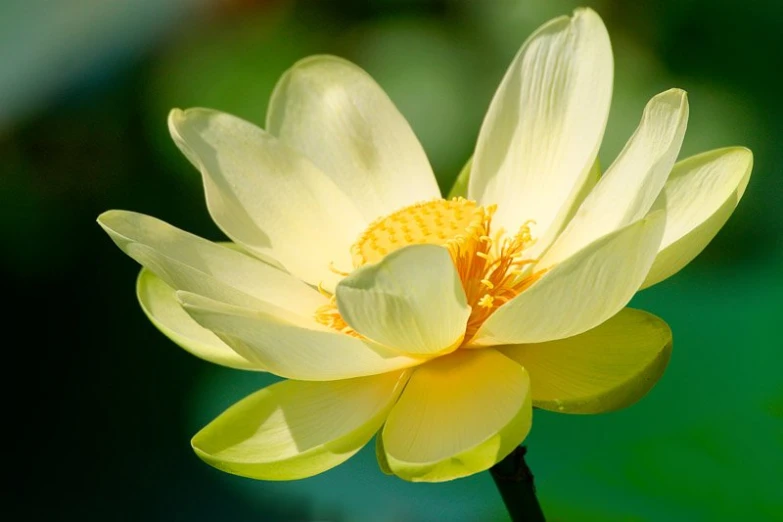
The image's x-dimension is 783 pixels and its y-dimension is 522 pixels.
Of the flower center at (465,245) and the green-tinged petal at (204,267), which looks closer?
the green-tinged petal at (204,267)

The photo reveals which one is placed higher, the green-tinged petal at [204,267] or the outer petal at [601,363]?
the green-tinged petal at [204,267]

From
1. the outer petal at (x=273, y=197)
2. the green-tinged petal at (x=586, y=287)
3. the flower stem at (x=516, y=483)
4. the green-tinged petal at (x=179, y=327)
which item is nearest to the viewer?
the green-tinged petal at (x=586, y=287)

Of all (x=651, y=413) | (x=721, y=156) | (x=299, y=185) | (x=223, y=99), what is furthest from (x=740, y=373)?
(x=223, y=99)

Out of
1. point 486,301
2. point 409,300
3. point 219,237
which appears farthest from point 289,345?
point 219,237

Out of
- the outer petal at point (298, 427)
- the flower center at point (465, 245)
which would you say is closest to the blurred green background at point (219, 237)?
the flower center at point (465, 245)

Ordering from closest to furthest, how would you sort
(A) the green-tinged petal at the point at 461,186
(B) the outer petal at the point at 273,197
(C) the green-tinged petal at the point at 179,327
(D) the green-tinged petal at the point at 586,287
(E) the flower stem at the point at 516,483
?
(D) the green-tinged petal at the point at 586,287, (E) the flower stem at the point at 516,483, (C) the green-tinged petal at the point at 179,327, (B) the outer petal at the point at 273,197, (A) the green-tinged petal at the point at 461,186

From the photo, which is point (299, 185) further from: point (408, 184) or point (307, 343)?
point (307, 343)

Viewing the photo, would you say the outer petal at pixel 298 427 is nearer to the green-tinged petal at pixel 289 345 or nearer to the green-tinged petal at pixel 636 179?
the green-tinged petal at pixel 289 345
